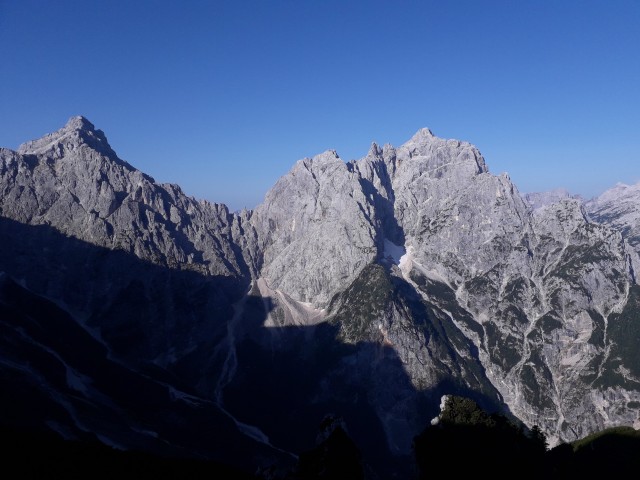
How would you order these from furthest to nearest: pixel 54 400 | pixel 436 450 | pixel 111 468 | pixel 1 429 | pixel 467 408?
pixel 54 400, pixel 467 408, pixel 1 429, pixel 436 450, pixel 111 468

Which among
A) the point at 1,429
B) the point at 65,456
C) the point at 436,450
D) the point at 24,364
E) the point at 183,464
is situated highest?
the point at 24,364

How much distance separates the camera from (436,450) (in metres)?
84.6

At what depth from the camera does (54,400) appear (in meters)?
165

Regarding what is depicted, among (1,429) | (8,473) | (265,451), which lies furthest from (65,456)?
(265,451)

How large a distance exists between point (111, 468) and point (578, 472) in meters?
78.5

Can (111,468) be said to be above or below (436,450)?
above

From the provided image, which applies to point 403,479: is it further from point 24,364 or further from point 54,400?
point 24,364

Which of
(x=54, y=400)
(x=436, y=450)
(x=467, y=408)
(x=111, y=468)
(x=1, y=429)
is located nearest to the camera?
(x=111, y=468)

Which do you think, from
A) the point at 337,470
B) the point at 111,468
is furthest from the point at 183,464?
the point at 337,470

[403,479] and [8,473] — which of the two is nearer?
[8,473]

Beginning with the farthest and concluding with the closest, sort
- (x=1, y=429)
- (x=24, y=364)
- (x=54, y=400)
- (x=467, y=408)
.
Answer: (x=24, y=364), (x=54, y=400), (x=467, y=408), (x=1, y=429)

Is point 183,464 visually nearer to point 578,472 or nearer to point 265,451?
point 578,472

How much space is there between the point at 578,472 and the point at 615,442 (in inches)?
551

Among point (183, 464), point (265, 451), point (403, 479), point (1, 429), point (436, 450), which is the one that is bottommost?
point (403, 479)
